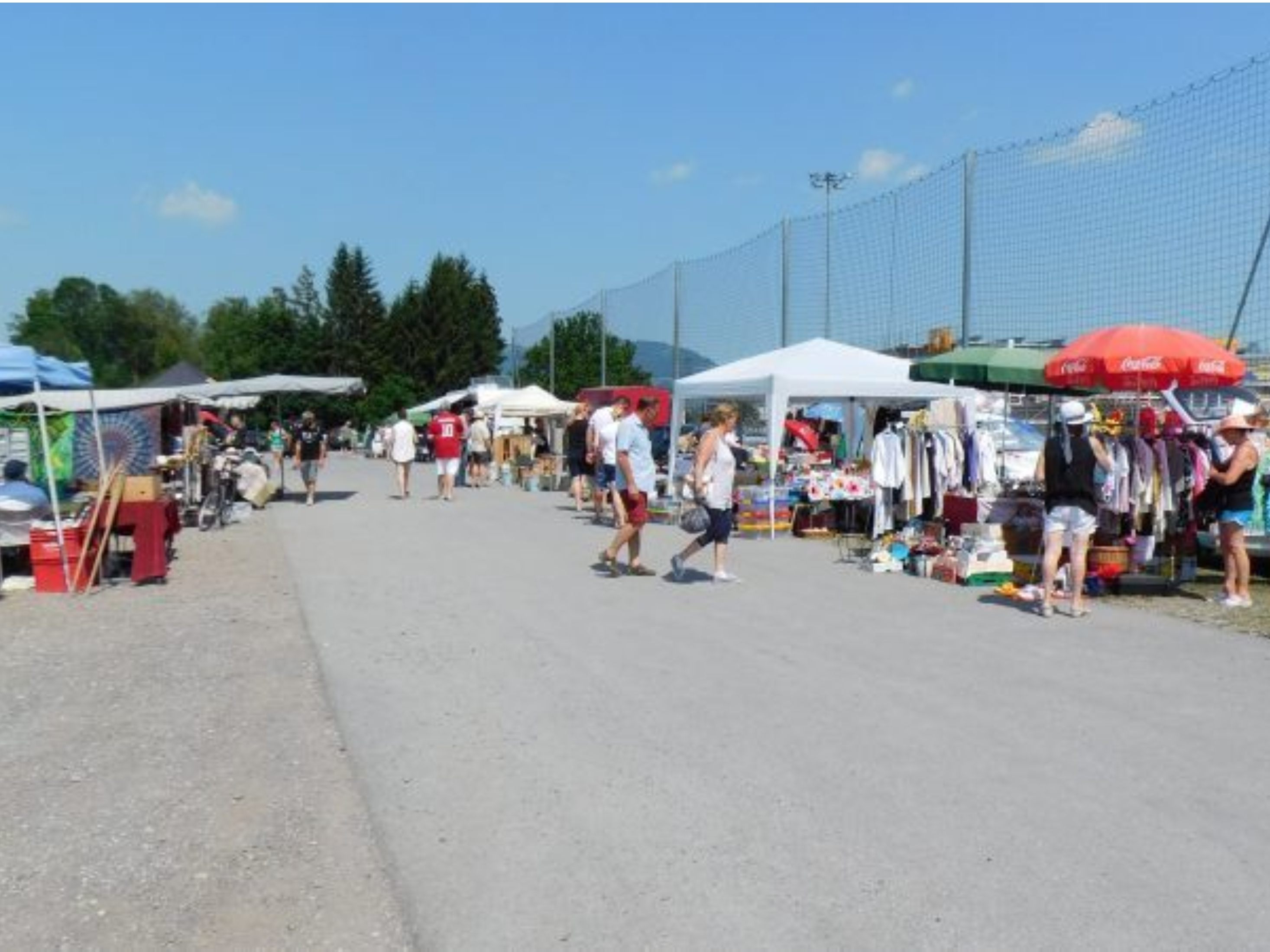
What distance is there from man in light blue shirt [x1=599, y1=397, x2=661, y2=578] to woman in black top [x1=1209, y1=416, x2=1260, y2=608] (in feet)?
16.7

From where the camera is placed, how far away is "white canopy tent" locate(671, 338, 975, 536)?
16344 millimetres

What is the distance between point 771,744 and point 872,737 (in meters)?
0.52

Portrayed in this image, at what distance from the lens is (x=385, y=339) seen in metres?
82.1

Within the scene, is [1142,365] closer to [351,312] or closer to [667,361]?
[667,361]

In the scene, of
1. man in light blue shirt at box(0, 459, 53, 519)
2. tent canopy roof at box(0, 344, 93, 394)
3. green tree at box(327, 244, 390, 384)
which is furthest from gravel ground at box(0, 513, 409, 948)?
green tree at box(327, 244, 390, 384)

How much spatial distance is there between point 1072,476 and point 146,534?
27.6ft

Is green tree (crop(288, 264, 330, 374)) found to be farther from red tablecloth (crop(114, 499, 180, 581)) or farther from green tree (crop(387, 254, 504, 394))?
red tablecloth (crop(114, 499, 180, 581))

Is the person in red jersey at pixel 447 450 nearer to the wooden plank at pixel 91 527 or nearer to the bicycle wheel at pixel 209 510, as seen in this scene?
the bicycle wheel at pixel 209 510

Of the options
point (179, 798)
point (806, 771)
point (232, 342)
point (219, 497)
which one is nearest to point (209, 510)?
point (219, 497)

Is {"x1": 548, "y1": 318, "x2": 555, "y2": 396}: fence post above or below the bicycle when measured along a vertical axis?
above

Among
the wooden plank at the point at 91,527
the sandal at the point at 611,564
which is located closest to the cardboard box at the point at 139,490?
the wooden plank at the point at 91,527

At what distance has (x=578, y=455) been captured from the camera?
20.0 metres

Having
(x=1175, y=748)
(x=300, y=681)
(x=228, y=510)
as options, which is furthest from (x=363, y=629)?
(x=228, y=510)

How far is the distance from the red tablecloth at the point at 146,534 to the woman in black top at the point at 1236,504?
9.60 meters
